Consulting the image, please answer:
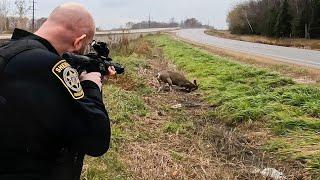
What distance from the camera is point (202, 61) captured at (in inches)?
749

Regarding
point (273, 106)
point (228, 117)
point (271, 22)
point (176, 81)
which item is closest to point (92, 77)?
point (228, 117)

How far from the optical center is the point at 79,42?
95.2 inches

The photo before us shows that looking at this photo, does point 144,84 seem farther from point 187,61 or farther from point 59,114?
point 59,114

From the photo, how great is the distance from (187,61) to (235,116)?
1125 centimetres

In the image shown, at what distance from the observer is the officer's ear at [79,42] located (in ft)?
7.87

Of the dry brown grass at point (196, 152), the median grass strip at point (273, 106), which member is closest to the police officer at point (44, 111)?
the dry brown grass at point (196, 152)

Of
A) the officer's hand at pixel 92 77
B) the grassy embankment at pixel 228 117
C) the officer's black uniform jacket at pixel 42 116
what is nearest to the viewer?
the officer's black uniform jacket at pixel 42 116

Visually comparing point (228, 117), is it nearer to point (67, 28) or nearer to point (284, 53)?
point (67, 28)

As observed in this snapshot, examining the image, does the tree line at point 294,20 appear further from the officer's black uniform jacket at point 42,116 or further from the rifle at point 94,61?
the officer's black uniform jacket at point 42,116

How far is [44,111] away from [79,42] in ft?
1.45

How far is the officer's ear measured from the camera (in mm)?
2400

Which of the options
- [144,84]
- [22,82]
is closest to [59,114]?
[22,82]

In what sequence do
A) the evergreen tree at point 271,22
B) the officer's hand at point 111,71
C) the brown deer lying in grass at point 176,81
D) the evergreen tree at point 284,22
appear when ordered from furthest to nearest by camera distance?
the evergreen tree at point 271,22 < the evergreen tree at point 284,22 < the brown deer lying in grass at point 176,81 < the officer's hand at point 111,71

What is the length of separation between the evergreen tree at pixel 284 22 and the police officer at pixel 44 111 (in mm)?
51381
